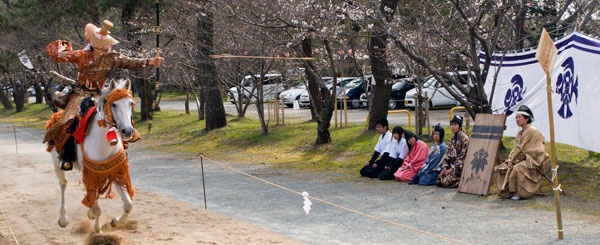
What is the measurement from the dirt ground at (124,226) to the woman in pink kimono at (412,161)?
401 centimetres

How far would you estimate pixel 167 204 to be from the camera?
10391mm

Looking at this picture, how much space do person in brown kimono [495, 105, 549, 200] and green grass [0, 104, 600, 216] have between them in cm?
32

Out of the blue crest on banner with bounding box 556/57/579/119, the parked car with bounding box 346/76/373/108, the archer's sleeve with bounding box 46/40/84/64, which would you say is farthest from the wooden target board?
the parked car with bounding box 346/76/373/108

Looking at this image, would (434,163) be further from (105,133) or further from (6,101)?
(6,101)

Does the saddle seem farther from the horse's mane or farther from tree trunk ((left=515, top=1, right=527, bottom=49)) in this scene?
tree trunk ((left=515, top=1, right=527, bottom=49))

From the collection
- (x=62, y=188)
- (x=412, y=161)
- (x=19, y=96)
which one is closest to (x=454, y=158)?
(x=412, y=161)

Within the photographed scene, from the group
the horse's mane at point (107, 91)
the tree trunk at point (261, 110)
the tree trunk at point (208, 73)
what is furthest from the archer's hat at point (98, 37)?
the tree trunk at point (261, 110)

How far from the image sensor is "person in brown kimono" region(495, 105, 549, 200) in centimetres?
958

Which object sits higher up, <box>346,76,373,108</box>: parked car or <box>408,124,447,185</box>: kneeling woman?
<box>346,76,373,108</box>: parked car

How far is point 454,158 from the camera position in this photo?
11.1 m

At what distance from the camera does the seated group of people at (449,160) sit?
9.61m

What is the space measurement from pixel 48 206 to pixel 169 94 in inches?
1718

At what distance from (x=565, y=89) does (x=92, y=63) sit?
729 cm

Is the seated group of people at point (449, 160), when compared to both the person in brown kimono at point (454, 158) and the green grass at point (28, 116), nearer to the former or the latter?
the person in brown kimono at point (454, 158)
